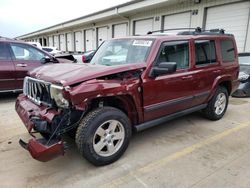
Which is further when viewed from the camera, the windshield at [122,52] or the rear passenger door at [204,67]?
the rear passenger door at [204,67]

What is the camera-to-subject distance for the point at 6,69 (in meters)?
5.97

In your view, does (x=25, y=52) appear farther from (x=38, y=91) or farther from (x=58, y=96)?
(x=58, y=96)

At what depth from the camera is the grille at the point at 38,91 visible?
289 centimetres

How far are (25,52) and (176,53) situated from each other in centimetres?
476

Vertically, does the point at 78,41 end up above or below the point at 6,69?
above

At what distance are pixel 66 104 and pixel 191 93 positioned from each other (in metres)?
2.35

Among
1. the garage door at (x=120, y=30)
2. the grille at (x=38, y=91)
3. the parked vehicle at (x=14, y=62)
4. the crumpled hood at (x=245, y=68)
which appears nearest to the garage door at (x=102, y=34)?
the garage door at (x=120, y=30)

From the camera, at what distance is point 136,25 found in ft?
49.3

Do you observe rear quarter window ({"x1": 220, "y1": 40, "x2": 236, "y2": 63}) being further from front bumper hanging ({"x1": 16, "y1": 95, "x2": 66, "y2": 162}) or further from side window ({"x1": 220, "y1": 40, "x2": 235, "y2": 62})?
front bumper hanging ({"x1": 16, "y1": 95, "x2": 66, "y2": 162})

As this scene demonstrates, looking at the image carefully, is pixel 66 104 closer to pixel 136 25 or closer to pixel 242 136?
pixel 242 136

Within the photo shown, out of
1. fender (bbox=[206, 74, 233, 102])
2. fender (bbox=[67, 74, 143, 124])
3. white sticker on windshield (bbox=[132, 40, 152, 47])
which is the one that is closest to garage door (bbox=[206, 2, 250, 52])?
fender (bbox=[206, 74, 233, 102])

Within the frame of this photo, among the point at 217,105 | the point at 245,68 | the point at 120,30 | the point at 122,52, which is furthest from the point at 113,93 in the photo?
the point at 120,30

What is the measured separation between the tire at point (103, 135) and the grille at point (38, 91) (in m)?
0.61

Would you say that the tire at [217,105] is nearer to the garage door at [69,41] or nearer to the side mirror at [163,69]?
the side mirror at [163,69]
